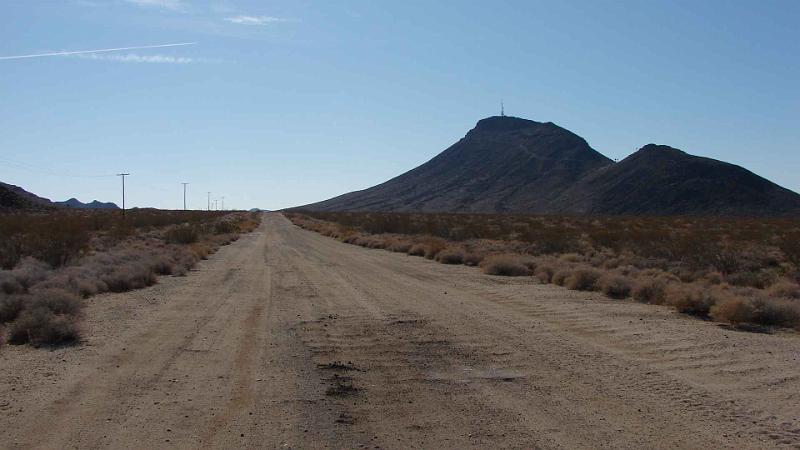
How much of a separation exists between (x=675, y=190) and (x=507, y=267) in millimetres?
122438

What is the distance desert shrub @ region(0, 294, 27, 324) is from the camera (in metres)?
16.0

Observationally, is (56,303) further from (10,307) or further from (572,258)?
(572,258)

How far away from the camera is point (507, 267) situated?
29.0 m

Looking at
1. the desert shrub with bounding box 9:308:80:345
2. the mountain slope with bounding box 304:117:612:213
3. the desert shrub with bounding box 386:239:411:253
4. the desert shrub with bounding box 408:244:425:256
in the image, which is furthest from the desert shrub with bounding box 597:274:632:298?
the mountain slope with bounding box 304:117:612:213

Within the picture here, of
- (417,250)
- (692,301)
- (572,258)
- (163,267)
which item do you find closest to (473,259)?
(572,258)

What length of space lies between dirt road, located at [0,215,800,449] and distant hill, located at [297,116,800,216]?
127 meters

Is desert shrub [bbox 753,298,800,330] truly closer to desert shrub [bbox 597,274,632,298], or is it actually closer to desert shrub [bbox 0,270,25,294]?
desert shrub [bbox 597,274,632,298]

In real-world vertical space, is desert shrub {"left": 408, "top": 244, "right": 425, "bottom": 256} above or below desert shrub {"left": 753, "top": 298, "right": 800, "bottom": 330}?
above

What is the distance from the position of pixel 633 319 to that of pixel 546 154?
177 m

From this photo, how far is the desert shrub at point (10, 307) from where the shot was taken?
16.0m

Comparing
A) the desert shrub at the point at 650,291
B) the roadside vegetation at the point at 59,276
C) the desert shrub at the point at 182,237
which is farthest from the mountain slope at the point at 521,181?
the desert shrub at the point at 650,291

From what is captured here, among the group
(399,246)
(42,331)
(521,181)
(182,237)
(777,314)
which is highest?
(521,181)

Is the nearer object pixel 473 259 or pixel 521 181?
pixel 473 259

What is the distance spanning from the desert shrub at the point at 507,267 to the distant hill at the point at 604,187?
112961 millimetres
